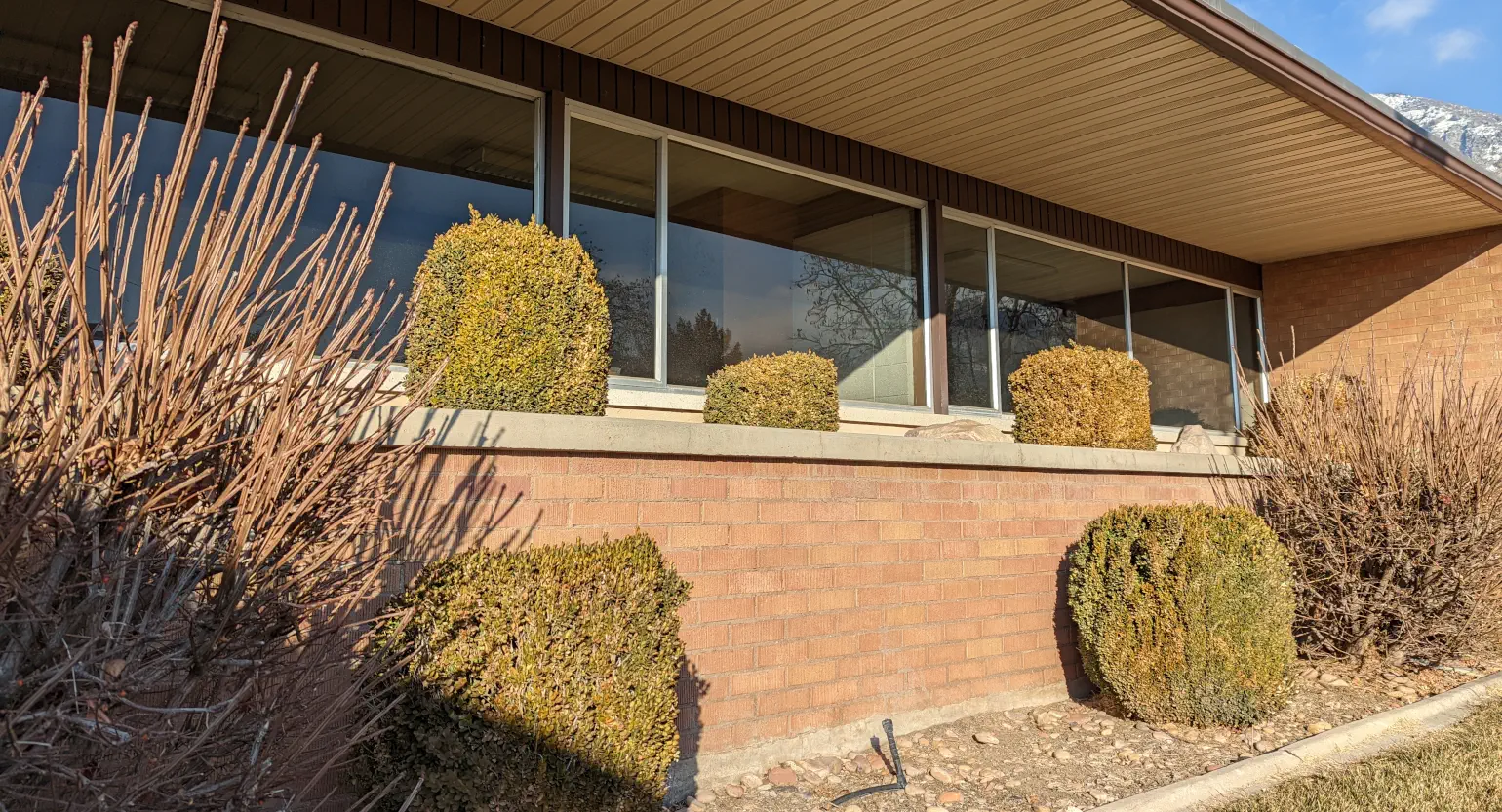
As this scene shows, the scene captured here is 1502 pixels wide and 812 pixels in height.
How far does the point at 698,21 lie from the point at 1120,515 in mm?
3861

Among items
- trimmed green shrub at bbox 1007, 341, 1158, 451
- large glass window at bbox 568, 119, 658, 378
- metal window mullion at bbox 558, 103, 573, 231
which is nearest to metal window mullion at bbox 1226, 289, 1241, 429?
trimmed green shrub at bbox 1007, 341, 1158, 451

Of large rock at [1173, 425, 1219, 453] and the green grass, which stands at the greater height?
large rock at [1173, 425, 1219, 453]

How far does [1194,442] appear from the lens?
1070 cm

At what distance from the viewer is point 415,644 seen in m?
3.05

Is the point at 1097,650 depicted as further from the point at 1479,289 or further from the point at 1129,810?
the point at 1479,289

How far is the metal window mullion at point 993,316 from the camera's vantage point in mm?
9742

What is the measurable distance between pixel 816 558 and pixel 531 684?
2171mm

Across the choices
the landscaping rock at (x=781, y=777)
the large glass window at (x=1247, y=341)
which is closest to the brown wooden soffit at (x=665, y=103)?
the large glass window at (x=1247, y=341)

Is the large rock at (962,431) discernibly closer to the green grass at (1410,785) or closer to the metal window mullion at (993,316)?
the metal window mullion at (993,316)

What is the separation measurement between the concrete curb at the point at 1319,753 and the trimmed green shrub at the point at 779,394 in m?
2.91

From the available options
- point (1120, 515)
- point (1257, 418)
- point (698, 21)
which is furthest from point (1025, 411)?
point (698, 21)

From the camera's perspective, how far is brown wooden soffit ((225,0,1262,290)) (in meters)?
5.88

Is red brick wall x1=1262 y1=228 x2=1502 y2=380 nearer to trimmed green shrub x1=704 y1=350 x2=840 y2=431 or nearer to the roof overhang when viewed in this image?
the roof overhang

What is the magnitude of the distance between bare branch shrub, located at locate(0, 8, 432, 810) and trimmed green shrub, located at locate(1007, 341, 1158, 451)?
629cm
